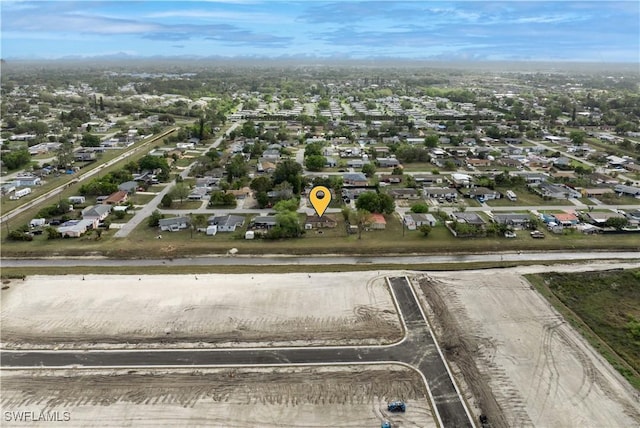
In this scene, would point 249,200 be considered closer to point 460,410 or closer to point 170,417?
point 170,417

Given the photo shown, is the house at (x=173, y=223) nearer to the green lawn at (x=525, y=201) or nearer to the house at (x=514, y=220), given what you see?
the house at (x=514, y=220)

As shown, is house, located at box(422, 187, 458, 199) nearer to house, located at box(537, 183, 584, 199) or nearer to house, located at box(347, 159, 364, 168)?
house, located at box(537, 183, 584, 199)

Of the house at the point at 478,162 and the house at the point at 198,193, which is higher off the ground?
the house at the point at 478,162

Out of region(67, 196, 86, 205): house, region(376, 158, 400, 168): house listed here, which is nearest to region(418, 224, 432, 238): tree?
region(376, 158, 400, 168): house

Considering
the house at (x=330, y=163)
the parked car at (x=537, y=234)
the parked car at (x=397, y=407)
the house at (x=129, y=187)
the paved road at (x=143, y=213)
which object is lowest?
the parked car at (x=397, y=407)

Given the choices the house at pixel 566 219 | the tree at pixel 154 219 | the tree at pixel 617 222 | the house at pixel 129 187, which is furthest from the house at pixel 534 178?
the house at pixel 129 187

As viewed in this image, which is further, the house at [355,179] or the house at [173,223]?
the house at [355,179]

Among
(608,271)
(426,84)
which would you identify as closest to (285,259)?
(608,271)

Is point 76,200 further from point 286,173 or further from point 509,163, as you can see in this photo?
point 509,163
